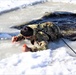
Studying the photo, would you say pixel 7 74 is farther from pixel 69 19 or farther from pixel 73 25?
pixel 69 19

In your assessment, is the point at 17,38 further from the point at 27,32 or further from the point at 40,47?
the point at 40,47

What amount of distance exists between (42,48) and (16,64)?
0.90 metres

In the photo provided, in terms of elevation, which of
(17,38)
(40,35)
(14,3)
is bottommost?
(14,3)

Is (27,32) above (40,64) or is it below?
above

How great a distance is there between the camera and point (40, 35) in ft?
19.4

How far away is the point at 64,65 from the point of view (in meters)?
4.84

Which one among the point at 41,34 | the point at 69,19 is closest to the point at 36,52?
the point at 41,34

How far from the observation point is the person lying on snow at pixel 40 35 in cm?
570

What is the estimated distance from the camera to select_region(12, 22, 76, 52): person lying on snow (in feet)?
18.7

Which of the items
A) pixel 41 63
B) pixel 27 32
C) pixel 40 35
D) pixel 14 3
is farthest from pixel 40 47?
pixel 14 3

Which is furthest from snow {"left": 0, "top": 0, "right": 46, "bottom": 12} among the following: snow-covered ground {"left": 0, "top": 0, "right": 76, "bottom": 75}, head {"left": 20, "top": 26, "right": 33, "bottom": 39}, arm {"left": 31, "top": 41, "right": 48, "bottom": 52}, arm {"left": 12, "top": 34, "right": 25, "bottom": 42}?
snow-covered ground {"left": 0, "top": 0, "right": 76, "bottom": 75}

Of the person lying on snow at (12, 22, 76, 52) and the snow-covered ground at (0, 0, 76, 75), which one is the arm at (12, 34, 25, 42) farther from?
the snow-covered ground at (0, 0, 76, 75)

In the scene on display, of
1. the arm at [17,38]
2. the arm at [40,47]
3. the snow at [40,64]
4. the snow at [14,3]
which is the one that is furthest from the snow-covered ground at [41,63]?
the snow at [14,3]

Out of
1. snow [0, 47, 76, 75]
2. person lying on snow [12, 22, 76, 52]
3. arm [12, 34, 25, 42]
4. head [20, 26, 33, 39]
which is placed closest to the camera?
snow [0, 47, 76, 75]
